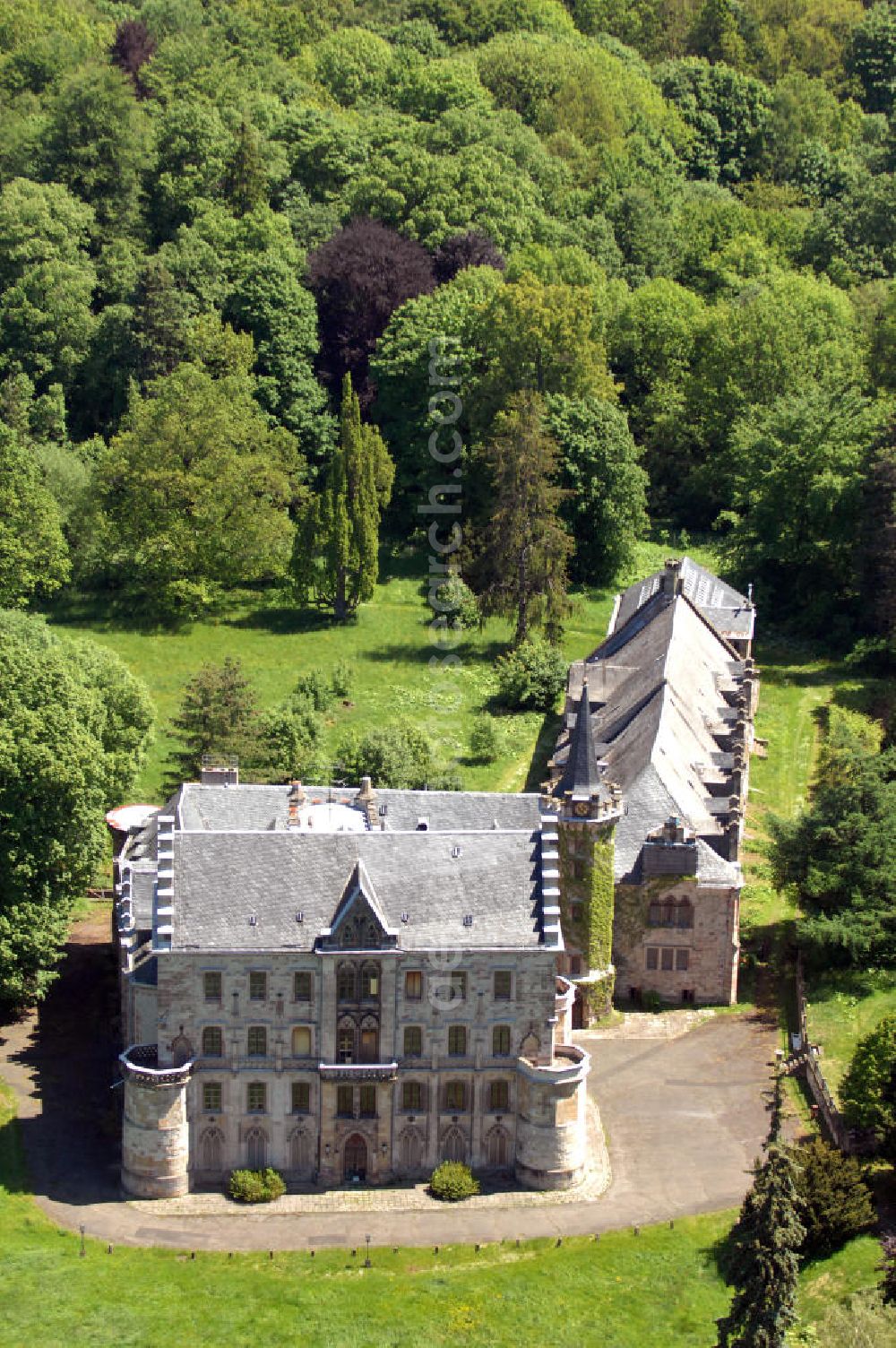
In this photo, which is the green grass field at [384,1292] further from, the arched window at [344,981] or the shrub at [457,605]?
the shrub at [457,605]

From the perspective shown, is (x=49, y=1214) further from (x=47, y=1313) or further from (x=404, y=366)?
(x=404, y=366)

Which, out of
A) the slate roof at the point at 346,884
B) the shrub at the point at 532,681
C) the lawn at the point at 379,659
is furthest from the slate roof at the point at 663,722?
the slate roof at the point at 346,884

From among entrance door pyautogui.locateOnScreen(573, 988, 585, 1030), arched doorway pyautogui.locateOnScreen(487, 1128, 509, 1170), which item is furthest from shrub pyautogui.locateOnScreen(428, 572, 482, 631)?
arched doorway pyautogui.locateOnScreen(487, 1128, 509, 1170)

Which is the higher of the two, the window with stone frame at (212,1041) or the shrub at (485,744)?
the shrub at (485,744)

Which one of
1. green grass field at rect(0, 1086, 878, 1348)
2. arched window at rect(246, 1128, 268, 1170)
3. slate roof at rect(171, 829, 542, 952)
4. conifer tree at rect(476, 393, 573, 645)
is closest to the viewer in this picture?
green grass field at rect(0, 1086, 878, 1348)

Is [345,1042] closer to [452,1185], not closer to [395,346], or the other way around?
[452,1185]

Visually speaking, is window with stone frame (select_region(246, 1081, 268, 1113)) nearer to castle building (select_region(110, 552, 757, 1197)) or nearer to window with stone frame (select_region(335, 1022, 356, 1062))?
castle building (select_region(110, 552, 757, 1197))
